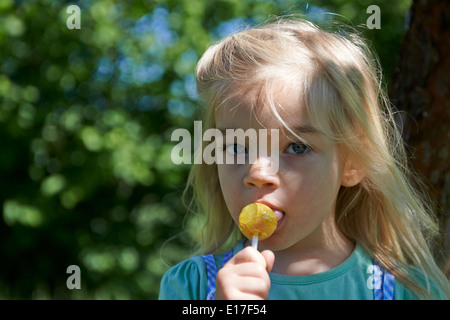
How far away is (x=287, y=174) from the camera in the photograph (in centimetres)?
179

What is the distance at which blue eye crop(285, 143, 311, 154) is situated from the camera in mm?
1804

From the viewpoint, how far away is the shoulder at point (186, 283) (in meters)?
1.97

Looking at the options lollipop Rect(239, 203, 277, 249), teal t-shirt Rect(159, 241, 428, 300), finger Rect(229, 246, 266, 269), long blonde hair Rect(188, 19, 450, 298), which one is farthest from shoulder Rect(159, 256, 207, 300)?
finger Rect(229, 246, 266, 269)

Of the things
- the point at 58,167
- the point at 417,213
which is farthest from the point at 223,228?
the point at 58,167

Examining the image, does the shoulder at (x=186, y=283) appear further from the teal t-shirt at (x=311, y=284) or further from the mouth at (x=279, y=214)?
the mouth at (x=279, y=214)

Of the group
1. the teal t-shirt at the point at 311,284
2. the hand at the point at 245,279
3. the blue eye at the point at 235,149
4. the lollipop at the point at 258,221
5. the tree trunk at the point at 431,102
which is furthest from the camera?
the tree trunk at the point at 431,102

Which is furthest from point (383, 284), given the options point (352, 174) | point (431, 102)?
point (431, 102)

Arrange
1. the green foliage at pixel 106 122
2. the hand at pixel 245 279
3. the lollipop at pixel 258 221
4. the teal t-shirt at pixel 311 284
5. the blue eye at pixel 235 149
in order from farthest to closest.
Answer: the green foliage at pixel 106 122, the teal t-shirt at pixel 311 284, the blue eye at pixel 235 149, the lollipop at pixel 258 221, the hand at pixel 245 279

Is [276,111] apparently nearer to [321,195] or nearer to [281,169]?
[281,169]

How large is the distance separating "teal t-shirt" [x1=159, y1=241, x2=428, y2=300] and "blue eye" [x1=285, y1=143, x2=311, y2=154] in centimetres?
43

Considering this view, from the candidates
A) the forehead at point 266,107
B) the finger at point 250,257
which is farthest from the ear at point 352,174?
the finger at point 250,257

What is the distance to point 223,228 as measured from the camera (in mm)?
2246

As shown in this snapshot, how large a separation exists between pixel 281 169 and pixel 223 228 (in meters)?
0.55
